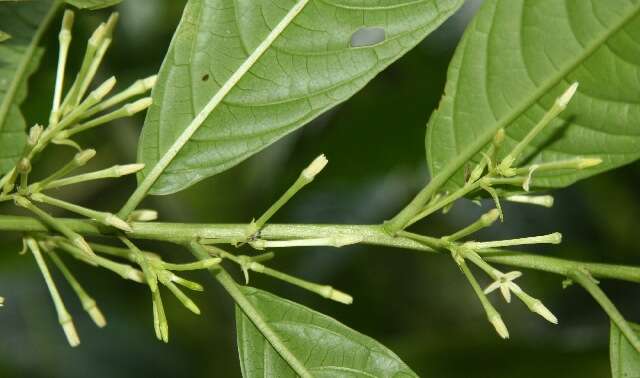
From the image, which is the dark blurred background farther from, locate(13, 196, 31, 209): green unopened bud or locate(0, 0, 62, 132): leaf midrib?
locate(13, 196, 31, 209): green unopened bud

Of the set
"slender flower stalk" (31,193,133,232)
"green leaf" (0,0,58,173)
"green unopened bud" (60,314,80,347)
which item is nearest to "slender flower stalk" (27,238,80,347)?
"green unopened bud" (60,314,80,347)

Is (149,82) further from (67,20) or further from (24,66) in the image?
(24,66)

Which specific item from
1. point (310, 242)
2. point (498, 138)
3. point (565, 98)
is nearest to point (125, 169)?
point (310, 242)

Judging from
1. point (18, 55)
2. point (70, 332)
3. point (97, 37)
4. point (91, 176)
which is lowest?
point (70, 332)

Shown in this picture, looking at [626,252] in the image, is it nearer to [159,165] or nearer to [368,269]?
[368,269]

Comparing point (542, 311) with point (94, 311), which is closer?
point (542, 311)

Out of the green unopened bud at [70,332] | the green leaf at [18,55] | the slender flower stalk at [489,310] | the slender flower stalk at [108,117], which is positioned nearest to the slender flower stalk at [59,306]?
the green unopened bud at [70,332]
